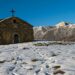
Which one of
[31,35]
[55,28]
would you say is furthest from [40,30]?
[31,35]

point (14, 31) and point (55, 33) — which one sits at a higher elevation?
point (55, 33)

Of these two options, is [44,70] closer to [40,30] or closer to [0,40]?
[0,40]

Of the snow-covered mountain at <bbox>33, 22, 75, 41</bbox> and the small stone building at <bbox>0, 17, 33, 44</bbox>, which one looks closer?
the small stone building at <bbox>0, 17, 33, 44</bbox>

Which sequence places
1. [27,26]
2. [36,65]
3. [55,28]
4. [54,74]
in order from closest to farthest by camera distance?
[54,74], [36,65], [27,26], [55,28]

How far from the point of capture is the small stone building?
3472 cm

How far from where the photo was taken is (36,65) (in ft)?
29.0

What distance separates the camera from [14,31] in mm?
36219

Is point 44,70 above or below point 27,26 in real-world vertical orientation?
below

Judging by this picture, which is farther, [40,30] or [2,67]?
[40,30]

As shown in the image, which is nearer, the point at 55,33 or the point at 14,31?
the point at 14,31

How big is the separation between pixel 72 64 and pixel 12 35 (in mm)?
28057

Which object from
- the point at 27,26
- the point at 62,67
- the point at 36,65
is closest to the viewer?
the point at 62,67

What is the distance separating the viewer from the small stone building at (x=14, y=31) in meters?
34.7

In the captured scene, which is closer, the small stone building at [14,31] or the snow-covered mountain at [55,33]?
the small stone building at [14,31]
